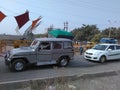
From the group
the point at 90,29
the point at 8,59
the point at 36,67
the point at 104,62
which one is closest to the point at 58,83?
the point at 8,59

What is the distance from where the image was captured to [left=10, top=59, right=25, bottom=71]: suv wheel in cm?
1190

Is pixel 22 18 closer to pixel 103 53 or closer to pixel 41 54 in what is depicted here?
pixel 103 53

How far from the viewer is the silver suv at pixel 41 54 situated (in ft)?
39.4

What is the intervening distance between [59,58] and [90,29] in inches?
2831

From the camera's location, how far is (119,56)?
58.7 ft

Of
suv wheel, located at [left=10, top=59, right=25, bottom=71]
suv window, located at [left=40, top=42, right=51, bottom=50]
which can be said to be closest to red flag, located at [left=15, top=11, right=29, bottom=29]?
suv window, located at [left=40, top=42, right=51, bottom=50]

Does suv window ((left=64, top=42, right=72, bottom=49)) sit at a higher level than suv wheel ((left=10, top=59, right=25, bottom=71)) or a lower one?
higher

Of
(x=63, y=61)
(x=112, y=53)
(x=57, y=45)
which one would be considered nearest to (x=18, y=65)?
(x=57, y=45)

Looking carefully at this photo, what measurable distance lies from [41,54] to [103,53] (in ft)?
19.3

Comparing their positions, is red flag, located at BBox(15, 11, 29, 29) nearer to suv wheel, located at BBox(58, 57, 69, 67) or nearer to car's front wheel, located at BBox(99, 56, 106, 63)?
car's front wheel, located at BBox(99, 56, 106, 63)

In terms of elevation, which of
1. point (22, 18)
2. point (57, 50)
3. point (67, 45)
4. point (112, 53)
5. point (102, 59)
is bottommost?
point (102, 59)

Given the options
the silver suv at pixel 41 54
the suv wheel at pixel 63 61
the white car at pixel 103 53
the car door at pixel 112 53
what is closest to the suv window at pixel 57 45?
the silver suv at pixel 41 54

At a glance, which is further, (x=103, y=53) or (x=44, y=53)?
(x=103, y=53)

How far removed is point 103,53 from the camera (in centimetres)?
1670
